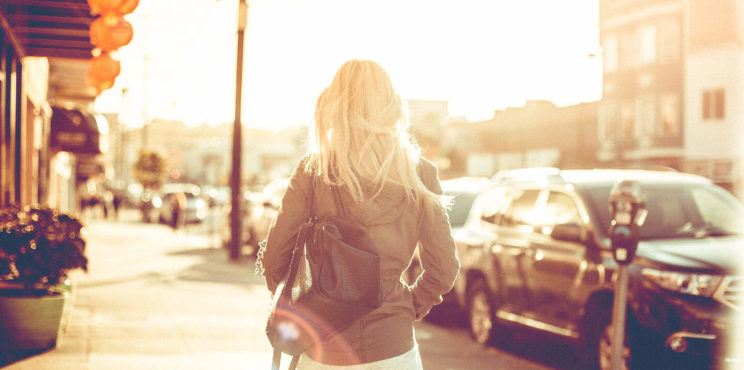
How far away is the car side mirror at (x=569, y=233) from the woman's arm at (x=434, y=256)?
4.41 m

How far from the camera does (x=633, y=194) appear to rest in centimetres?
614

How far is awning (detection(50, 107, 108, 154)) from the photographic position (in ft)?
69.6

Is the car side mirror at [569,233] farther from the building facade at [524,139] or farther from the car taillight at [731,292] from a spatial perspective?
the building facade at [524,139]

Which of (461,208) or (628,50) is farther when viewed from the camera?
(628,50)

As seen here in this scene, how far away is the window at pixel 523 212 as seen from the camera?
8.49 metres

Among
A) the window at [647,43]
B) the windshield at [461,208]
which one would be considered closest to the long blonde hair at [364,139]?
the windshield at [461,208]

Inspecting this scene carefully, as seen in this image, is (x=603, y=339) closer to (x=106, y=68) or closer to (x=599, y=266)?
(x=599, y=266)

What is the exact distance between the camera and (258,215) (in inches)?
824

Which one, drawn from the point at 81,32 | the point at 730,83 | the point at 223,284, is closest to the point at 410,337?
the point at 81,32

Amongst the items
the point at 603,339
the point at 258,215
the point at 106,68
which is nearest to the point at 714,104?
the point at 258,215

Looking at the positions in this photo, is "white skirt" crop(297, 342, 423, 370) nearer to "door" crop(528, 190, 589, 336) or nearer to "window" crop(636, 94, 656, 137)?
"door" crop(528, 190, 589, 336)

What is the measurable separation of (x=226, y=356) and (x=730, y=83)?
3239cm

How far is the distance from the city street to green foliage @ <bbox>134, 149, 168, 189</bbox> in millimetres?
48245

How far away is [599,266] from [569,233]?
0.40 meters
